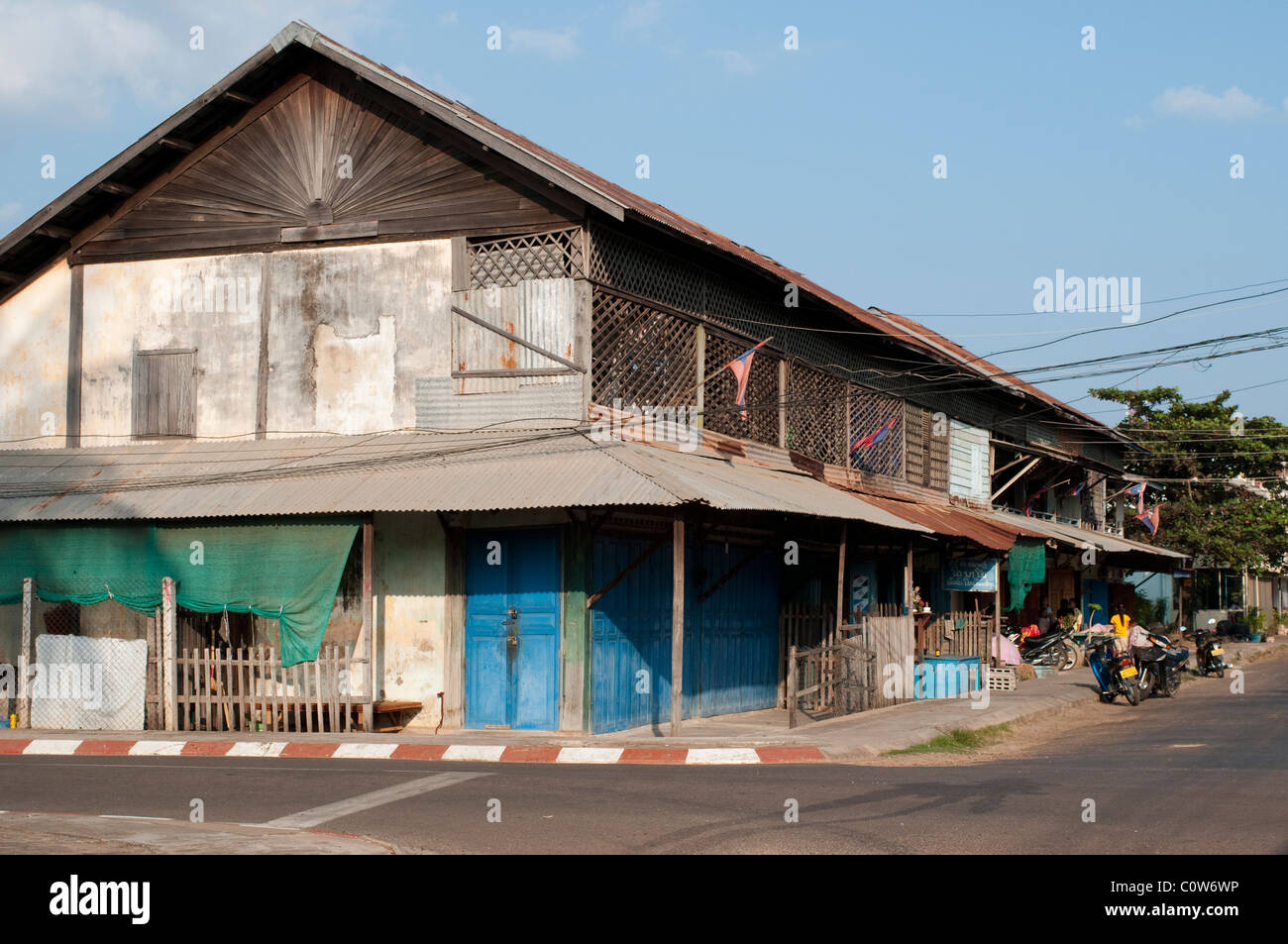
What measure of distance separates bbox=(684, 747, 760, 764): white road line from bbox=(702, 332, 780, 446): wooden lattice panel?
5.32 meters

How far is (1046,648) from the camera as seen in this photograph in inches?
1112

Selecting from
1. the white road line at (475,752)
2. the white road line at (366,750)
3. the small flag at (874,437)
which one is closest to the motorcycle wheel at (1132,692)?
the small flag at (874,437)

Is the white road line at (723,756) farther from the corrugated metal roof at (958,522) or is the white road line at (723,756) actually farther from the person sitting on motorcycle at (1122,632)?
the person sitting on motorcycle at (1122,632)

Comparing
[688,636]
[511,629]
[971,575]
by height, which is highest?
[971,575]

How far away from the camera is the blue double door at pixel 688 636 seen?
16328 millimetres

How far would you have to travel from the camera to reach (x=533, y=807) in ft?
33.3

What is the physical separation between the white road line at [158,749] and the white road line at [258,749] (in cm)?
65

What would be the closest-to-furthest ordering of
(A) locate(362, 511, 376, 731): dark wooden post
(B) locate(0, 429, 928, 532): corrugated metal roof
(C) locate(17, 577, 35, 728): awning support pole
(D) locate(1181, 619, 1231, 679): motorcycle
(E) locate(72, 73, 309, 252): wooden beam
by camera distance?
(B) locate(0, 429, 928, 532): corrugated metal roof < (A) locate(362, 511, 376, 731): dark wooden post < (C) locate(17, 577, 35, 728): awning support pole < (E) locate(72, 73, 309, 252): wooden beam < (D) locate(1181, 619, 1231, 679): motorcycle

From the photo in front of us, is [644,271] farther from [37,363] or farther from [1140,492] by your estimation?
[1140,492]

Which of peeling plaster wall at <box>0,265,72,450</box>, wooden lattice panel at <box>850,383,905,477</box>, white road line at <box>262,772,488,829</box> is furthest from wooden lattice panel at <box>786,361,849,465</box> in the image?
peeling plaster wall at <box>0,265,72,450</box>

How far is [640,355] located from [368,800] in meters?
8.32

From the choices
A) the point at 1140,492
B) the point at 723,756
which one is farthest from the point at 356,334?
the point at 1140,492

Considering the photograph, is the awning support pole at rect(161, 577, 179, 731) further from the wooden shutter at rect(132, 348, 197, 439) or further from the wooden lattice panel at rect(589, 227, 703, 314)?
the wooden lattice panel at rect(589, 227, 703, 314)

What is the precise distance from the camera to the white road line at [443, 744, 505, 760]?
14.3 metres
